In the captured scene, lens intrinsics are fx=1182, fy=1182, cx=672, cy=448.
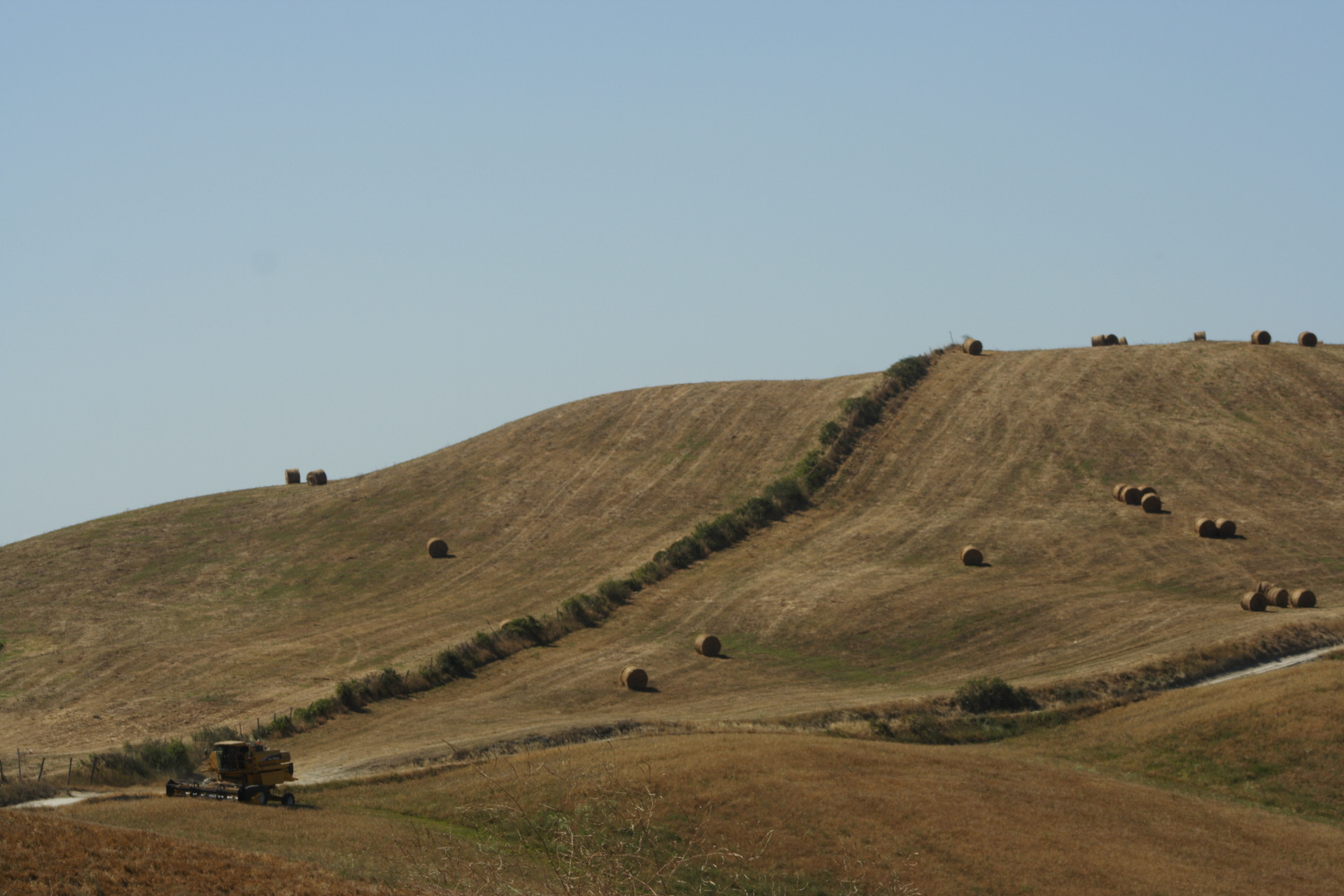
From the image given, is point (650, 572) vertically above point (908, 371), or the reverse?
point (908, 371)

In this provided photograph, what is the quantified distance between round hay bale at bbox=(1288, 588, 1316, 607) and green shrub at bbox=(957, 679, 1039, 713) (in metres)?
15.1

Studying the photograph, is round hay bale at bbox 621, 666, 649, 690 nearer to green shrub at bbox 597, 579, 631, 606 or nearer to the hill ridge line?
the hill ridge line

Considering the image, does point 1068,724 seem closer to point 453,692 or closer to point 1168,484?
point 453,692

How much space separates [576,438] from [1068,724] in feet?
148

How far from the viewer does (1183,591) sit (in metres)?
50.9

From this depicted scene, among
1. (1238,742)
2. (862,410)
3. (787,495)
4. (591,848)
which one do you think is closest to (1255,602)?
(1238,742)

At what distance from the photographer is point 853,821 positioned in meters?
26.7

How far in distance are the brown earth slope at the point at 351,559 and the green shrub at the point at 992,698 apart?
21.4 m

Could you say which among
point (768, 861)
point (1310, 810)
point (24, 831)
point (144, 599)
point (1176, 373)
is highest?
point (1176, 373)

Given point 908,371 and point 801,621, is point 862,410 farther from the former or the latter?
point 801,621

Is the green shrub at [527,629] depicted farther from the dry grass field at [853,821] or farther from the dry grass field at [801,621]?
the dry grass field at [853,821]

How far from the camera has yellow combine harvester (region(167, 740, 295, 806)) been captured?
101 feet

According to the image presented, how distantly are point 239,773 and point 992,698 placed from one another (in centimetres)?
2450

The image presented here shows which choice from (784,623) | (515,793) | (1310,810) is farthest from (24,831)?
(784,623)
